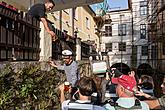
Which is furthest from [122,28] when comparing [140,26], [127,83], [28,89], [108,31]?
[127,83]

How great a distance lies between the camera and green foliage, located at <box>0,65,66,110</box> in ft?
12.0

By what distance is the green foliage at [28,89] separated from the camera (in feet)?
12.0

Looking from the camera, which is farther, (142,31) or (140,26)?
(142,31)

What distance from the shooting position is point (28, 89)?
4.20m

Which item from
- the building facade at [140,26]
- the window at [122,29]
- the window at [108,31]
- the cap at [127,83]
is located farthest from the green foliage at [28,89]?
the window at [108,31]

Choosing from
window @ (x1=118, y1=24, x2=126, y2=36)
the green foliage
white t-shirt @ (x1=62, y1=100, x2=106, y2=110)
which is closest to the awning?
the green foliage

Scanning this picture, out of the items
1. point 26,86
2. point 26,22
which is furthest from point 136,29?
point 26,86

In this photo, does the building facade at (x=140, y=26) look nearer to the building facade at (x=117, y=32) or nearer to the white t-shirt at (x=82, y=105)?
the building facade at (x=117, y=32)

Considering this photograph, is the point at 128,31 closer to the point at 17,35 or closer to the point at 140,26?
the point at 140,26

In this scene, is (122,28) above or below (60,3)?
above

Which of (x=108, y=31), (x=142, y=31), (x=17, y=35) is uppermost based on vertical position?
(x=108, y=31)

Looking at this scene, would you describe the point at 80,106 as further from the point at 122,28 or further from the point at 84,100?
the point at 122,28

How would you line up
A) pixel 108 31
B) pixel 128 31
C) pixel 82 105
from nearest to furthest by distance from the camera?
1. pixel 82 105
2. pixel 128 31
3. pixel 108 31

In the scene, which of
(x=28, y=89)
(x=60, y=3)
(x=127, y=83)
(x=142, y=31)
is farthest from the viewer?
(x=142, y=31)
